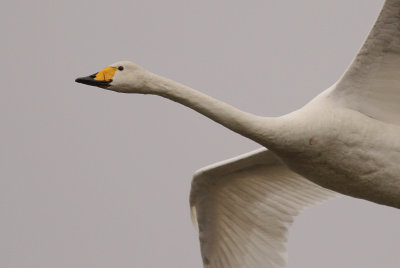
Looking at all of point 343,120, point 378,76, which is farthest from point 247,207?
point 378,76

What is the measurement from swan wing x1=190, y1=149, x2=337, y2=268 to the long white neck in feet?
6.01

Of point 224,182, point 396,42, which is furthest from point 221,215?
point 396,42

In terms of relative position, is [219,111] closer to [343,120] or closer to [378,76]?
[343,120]

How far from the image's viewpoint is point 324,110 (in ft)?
32.8

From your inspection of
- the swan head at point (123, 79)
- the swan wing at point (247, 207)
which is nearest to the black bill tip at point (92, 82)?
the swan head at point (123, 79)

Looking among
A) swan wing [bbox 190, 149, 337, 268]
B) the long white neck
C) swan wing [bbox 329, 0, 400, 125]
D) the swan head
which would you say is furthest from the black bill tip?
swan wing [bbox 329, 0, 400, 125]

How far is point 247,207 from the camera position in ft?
39.8

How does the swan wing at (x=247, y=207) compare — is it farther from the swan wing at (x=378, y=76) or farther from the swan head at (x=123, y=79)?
the swan head at (x=123, y=79)

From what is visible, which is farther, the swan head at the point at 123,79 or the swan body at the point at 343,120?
the swan head at the point at 123,79

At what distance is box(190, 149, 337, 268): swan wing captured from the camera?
38.4ft

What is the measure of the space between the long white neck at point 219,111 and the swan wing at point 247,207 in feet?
6.01

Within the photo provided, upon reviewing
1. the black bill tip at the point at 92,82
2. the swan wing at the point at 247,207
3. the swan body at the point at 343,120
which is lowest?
the swan wing at the point at 247,207

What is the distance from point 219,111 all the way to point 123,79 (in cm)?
98

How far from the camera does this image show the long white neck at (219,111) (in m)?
9.74
